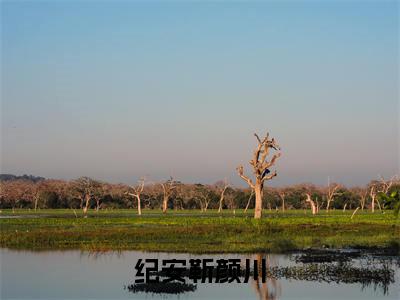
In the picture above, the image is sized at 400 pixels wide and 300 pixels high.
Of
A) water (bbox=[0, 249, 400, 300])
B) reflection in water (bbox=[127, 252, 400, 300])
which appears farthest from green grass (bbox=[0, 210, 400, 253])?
reflection in water (bbox=[127, 252, 400, 300])

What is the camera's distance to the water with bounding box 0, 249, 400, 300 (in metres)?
18.7

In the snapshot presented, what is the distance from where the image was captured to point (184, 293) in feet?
60.7

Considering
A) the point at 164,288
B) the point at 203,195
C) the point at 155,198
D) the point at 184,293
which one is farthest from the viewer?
the point at 155,198

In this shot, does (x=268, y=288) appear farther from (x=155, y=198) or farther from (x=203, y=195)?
(x=155, y=198)

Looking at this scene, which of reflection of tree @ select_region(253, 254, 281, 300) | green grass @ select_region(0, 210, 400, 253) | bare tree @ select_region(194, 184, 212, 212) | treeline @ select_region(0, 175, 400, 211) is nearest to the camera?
reflection of tree @ select_region(253, 254, 281, 300)

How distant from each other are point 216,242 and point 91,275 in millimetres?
12092

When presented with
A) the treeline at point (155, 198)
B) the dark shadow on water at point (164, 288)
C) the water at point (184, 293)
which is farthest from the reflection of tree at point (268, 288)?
the treeline at point (155, 198)

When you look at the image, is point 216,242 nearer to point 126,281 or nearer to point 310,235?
point 310,235

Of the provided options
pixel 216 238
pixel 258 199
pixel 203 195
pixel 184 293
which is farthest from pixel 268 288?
pixel 203 195

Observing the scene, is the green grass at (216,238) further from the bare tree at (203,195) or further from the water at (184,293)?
the bare tree at (203,195)

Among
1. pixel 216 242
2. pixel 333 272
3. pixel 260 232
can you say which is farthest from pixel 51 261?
pixel 260 232

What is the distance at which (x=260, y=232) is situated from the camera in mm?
38844

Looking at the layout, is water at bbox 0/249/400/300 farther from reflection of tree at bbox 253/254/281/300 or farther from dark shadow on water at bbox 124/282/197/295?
dark shadow on water at bbox 124/282/197/295

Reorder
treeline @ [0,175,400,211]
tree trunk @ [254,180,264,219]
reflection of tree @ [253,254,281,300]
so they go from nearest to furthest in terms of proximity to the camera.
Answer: reflection of tree @ [253,254,281,300], tree trunk @ [254,180,264,219], treeline @ [0,175,400,211]
